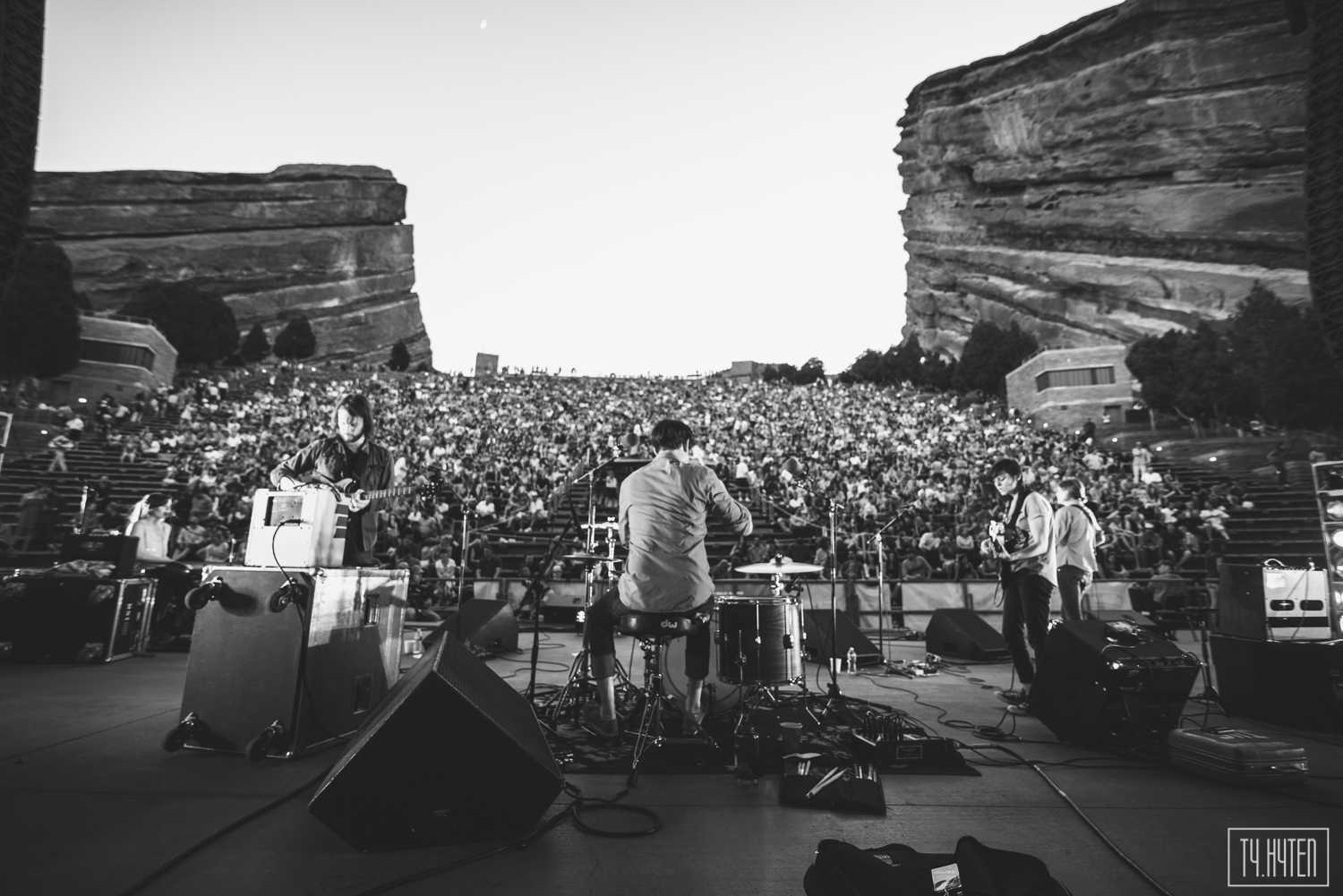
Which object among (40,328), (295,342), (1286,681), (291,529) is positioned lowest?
(1286,681)

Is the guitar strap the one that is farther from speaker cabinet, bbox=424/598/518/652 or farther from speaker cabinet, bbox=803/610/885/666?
speaker cabinet, bbox=424/598/518/652

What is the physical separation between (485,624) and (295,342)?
175 feet

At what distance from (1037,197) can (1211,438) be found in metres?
35.2

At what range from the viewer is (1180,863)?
82.0 inches

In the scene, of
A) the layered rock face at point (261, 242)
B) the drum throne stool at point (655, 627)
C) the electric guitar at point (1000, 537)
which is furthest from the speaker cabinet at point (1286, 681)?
the layered rock face at point (261, 242)

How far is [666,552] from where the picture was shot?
11.1ft

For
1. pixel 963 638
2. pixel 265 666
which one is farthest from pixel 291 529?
pixel 963 638

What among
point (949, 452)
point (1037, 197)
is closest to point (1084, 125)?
point (1037, 197)

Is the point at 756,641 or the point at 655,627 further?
the point at 756,641

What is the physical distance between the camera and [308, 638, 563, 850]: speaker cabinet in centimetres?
202

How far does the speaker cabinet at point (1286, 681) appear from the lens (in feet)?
13.5

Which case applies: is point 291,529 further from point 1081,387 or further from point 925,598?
point 1081,387

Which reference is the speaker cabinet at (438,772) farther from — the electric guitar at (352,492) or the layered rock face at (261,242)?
the layered rock face at (261,242)

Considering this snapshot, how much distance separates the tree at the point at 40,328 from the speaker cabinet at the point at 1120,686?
32602mm
